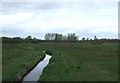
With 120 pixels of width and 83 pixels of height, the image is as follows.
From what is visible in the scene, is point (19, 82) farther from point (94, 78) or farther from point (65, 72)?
point (94, 78)

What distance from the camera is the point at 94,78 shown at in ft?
78.6

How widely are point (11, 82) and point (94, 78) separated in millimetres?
12763

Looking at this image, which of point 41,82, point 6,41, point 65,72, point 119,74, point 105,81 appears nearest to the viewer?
point 105,81

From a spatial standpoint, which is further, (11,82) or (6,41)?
(6,41)

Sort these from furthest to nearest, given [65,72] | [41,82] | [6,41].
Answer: [6,41] < [65,72] < [41,82]

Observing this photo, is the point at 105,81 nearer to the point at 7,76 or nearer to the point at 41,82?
the point at 41,82

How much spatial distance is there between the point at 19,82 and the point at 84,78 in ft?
35.6

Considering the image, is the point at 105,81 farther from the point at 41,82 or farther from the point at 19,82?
the point at 19,82

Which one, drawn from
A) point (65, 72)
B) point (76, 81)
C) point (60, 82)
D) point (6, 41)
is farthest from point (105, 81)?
point (6, 41)

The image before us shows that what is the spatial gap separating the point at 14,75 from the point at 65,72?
891 cm

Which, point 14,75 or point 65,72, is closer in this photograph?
point 14,75

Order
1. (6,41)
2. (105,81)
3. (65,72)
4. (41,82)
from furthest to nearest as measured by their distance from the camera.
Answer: (6,41) < (65,72) < (41,82) < (105,81)

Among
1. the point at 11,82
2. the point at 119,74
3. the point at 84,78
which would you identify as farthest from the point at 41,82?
the point at 119,74

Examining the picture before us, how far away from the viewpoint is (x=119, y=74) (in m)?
26.0
